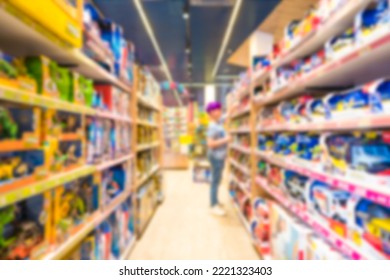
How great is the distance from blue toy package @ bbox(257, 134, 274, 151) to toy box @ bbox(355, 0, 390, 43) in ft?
4.55

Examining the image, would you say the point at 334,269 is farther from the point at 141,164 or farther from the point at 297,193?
the point at 141,164

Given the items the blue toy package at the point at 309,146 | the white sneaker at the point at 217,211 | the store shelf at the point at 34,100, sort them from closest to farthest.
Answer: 1. the store shelf at the point at 34,100
2. the blue toy package at the point at 309,146
3. the white sneaker at the point at 217,211

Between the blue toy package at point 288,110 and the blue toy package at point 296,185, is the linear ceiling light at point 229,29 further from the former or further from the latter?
the blue toy package at point 296,185

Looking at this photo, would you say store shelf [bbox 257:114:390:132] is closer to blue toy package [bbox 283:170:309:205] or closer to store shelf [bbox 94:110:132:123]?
blue toy package [bbox 283:170:309:205]

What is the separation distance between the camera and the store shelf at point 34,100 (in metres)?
0.83

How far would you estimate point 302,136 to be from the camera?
1.66 metres

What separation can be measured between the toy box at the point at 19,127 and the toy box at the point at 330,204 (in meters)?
1.45

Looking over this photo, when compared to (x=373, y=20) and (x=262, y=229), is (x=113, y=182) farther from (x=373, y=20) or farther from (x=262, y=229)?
(x=373, y=20)

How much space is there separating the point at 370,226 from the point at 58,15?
5.30 feet

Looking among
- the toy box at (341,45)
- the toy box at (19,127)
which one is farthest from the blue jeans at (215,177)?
the toy box at (19,127)

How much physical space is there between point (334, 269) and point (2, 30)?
154cm

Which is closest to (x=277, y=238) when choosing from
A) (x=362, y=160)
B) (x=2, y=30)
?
(x=362, y=160)

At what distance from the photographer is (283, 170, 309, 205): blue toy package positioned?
161 centimetres

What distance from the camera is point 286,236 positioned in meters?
1.71
